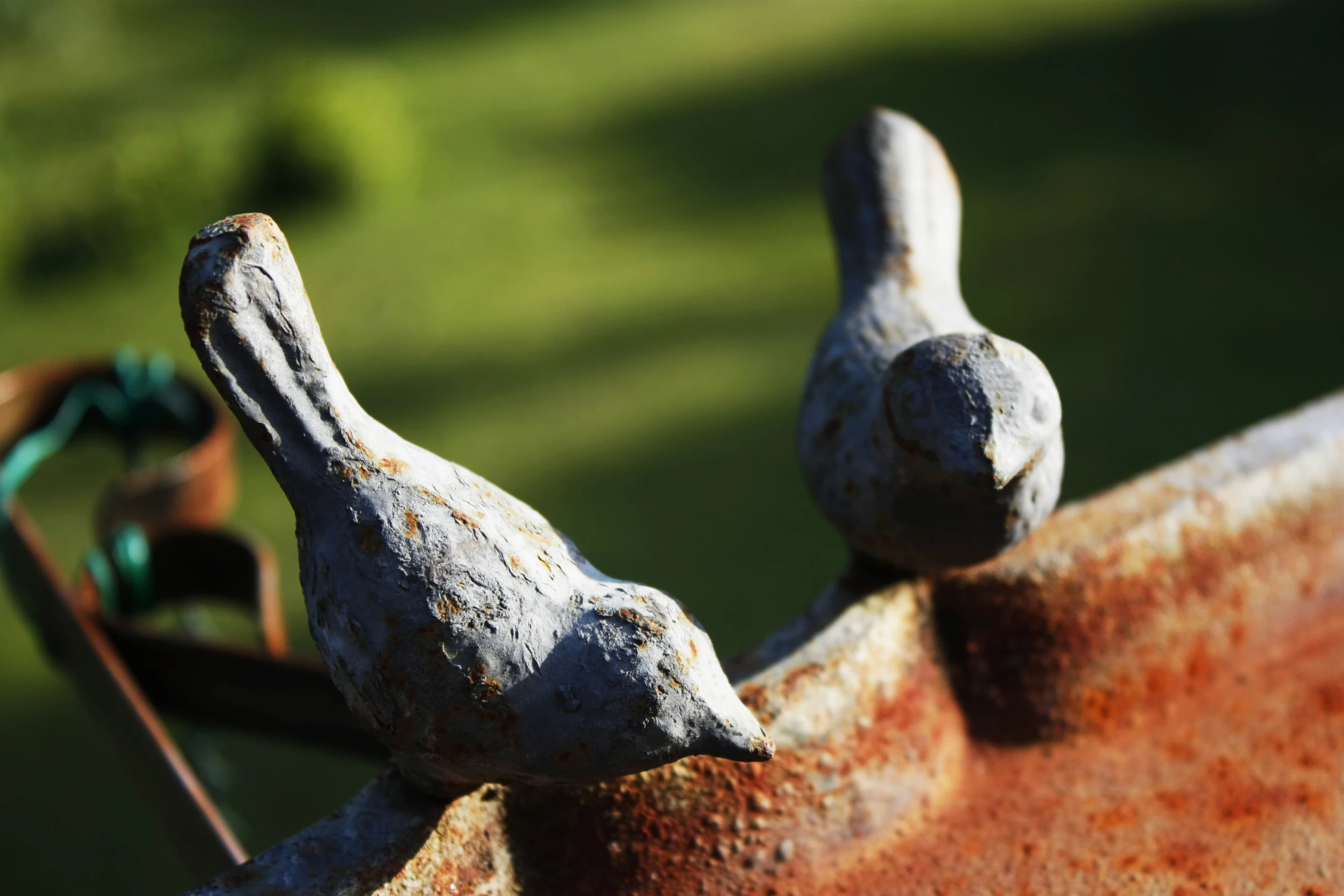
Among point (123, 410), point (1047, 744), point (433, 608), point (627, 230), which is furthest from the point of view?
point (627, 230)

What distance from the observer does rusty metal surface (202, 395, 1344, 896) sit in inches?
24.0

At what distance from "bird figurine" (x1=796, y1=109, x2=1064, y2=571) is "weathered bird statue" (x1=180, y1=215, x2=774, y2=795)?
148 mm

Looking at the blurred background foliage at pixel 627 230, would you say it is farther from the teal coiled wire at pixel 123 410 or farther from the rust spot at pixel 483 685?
the rust spot at pixel 483 685

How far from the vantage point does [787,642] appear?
681 mm

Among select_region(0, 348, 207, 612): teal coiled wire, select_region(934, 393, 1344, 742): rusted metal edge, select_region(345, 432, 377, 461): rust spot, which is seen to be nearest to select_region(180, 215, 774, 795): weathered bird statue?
select_region(345, 432, 377, 461): rust spot

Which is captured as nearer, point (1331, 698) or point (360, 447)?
point (360, 447)

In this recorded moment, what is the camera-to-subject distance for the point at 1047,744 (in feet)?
2.39

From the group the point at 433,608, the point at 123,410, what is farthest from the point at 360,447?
the point at 123,410

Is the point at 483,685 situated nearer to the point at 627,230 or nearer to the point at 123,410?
the point at 123,410

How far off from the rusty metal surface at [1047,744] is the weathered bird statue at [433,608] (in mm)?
94

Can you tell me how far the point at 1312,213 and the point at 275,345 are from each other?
227 cm

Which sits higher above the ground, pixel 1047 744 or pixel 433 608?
pixel 433 608

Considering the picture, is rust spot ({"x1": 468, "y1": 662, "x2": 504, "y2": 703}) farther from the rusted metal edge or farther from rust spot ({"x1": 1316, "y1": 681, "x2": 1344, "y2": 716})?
rust spot ({"x1": 1316, "y1": 681, "x2": 1344, "y2": 716})

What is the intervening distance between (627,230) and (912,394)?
6.14ft
